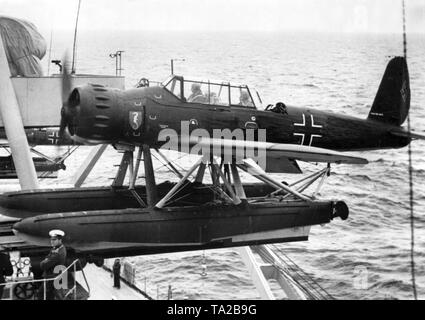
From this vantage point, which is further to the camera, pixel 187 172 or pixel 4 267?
pixel 187 172

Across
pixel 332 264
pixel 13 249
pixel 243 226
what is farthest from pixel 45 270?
pixel 332 264

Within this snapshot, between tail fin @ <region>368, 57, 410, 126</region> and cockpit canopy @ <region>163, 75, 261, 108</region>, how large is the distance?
453 centimetres

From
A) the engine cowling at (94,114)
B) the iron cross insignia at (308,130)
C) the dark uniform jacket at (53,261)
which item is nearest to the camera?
the dark uniform jacket at (53,261)

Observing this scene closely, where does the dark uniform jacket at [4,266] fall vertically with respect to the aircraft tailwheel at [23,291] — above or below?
above

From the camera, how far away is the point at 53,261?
1054cm

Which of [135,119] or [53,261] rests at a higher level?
[135,119]

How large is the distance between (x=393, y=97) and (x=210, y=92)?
604 cm

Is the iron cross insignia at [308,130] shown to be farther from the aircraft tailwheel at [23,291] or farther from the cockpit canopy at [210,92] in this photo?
the aircraft tailwheel at [23,291]

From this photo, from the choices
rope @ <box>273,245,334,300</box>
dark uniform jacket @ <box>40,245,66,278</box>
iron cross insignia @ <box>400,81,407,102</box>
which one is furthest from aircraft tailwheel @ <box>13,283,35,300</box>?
iron cross insignia @ <box>400,81,407,102</box>

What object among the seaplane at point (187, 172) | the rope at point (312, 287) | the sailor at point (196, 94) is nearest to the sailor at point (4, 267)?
the seaplane at point (187, 172)

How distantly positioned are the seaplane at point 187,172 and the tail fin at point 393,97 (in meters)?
1.94

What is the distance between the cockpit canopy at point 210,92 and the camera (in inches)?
571

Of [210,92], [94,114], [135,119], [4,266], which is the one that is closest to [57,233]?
[4,266]

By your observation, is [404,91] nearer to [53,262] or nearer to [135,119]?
[135,119]
